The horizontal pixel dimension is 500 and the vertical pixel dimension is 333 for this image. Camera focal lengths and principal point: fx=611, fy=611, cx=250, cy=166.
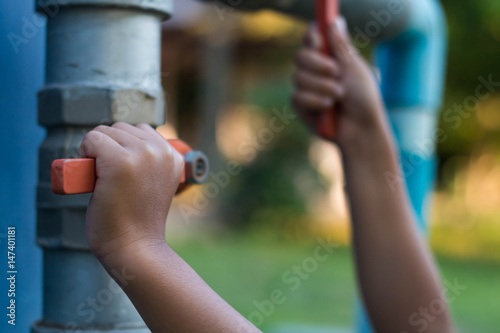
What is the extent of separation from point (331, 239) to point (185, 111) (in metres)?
2.16

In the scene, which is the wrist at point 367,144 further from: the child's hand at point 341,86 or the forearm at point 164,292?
the forearm at point 164,292

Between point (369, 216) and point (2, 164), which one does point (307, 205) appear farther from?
point (2, 164)

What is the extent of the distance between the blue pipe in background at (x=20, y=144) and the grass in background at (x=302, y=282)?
191 centimetres

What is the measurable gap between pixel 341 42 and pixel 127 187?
52 centimetres

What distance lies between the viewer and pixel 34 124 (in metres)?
0.54

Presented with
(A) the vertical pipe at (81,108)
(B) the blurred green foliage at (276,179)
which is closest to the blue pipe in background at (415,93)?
(A) the vertical pipe at (81,108)

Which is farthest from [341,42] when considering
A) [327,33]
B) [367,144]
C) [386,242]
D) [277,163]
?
[277,163]

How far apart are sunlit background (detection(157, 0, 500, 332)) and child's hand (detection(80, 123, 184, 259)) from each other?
2656 millimetres

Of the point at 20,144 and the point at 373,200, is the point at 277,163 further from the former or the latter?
the point at 20,144

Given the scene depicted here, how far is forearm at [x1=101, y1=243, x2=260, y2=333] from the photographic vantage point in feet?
1.38

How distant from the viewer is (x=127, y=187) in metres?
0.41

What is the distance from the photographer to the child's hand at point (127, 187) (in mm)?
407

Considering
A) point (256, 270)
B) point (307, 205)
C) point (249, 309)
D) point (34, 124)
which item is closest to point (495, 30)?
point (307, 205)

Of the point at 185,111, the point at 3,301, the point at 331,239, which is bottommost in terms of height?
the point at 331,239
